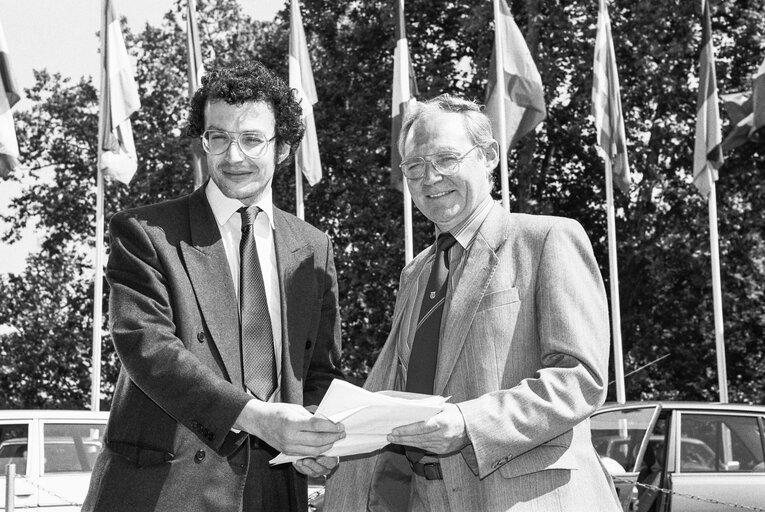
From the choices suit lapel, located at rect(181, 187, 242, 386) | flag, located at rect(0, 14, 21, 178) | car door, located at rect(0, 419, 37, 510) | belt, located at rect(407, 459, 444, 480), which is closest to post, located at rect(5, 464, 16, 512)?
car door, located at rect(0, 419, 37, 510)

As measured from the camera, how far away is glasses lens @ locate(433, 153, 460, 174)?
3.22 meters

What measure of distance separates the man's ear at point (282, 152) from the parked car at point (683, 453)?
542 centimetres

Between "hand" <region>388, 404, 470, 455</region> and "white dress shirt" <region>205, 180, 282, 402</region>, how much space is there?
2.15 ft

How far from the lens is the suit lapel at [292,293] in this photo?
10.5ft

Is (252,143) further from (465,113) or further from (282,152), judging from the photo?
(465,113)

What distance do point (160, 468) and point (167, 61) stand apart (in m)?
25.5

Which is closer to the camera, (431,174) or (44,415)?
(431,174)

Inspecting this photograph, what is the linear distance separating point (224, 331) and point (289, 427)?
435mm

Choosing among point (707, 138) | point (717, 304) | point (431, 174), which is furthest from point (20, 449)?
point (707, 138)

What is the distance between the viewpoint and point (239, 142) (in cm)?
331

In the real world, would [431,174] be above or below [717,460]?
above

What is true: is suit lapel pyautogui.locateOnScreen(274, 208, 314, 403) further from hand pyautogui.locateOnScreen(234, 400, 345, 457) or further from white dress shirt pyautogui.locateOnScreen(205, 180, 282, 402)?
hand pyautogui.locateOnScreen(234, 400, 345, 457)

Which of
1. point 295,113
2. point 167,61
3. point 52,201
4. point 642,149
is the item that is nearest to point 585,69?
point 642,149

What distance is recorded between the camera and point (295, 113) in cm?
350
